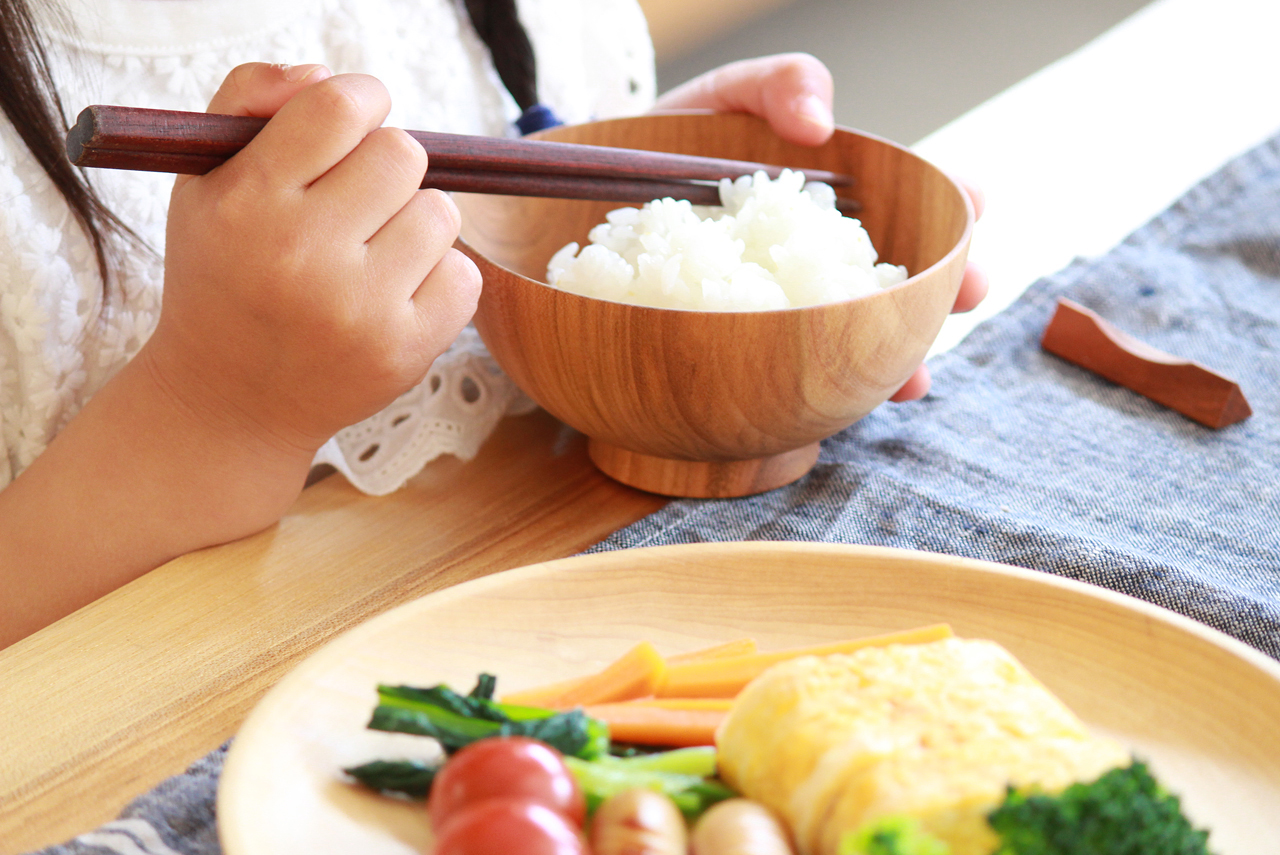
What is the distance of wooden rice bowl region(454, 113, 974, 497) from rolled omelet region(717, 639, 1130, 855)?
0.27 metres

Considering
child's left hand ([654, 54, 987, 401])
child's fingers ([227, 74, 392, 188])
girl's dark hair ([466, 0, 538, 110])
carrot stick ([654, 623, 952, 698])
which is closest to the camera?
carrot stick ([654, 623, 952, 698])

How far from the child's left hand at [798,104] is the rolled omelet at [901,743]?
515mm

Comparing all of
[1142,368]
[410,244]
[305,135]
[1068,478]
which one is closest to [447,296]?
[410,244]

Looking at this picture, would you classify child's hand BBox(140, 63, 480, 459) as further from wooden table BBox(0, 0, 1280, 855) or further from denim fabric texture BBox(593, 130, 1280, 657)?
denim fabric texture BBox(593, 130, 1280, 657)

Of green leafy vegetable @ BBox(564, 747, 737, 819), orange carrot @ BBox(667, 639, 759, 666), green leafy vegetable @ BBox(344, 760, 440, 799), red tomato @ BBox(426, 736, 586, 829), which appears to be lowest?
orange carrot @ BBox(667, 639, 759, 666)

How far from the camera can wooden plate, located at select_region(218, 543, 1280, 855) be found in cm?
50

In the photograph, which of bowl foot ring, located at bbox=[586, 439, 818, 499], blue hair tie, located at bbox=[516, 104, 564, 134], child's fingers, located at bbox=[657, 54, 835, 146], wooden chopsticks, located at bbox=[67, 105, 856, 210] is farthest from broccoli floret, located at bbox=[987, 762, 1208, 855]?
blue hair tie, located at bbox=[516, 104, 564, 134]

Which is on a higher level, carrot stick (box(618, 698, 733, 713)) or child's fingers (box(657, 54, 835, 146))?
child's fingers (box(657, 54, 835, 146))

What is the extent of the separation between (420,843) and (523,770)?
82mm

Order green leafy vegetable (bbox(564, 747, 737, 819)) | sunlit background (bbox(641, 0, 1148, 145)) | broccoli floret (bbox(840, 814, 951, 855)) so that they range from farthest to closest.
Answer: sunlit background (bbox(641, 0, 1148, 145)) → green leafy vegetable (bbox(564, 747, 737, 819)) → broccoli floret (bbox(840, 814, 951, 855))

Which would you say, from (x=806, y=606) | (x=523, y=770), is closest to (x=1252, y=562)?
(x=806, y=606)

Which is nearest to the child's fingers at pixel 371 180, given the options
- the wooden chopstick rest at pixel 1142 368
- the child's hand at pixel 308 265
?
the child's hand at pixel 308 265

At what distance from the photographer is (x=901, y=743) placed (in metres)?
0.47

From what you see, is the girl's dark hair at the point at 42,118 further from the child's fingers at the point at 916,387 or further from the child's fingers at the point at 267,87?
the child's fingers at the point at 916,387
